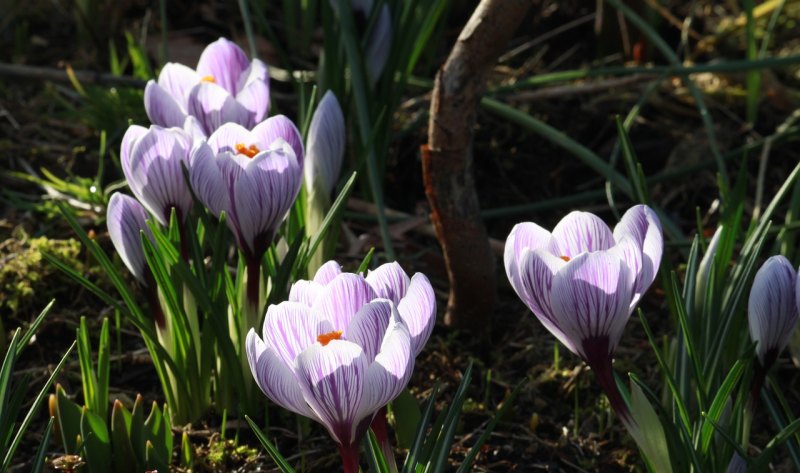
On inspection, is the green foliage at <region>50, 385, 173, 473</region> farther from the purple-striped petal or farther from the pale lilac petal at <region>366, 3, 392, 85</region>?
the pale lilac petal at <region>366, 3, 392, 85</region>

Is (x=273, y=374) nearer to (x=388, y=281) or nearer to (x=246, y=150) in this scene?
(x=388, y=281)

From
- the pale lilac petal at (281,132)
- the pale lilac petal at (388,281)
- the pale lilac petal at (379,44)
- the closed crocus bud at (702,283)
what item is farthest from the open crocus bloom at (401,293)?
the pale lilac petal at (379,44)

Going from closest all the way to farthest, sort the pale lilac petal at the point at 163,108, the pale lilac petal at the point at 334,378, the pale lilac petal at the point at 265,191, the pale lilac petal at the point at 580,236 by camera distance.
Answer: the pale lilac petal at the point at 334,378 → the pale lilac petal at the point at 580,236 → the pale lilac petal at the point at 265,191 → the pale lilac petal at the point at 163,108

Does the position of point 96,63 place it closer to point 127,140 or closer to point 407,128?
point 407,128

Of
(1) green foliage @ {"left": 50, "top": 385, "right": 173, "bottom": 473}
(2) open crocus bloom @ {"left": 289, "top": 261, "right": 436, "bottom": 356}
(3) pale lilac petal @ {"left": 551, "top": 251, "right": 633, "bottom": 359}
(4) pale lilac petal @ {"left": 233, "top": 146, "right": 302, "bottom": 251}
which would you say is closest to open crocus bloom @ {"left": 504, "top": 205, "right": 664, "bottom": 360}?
(3) pale lilac petal @ {"left": 551, "top": 251, "right": 633, "bottom": 359}

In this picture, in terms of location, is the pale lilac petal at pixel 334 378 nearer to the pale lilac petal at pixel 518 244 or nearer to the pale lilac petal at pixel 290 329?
the pale lilac petal at pixel 290 329

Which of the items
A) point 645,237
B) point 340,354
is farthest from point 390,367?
point 645,237
